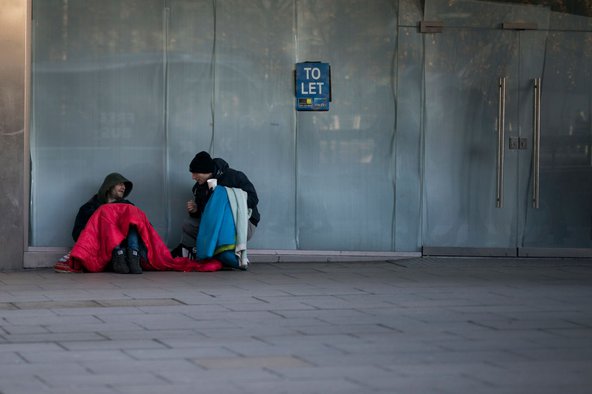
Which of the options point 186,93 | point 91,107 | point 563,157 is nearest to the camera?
point 91,107

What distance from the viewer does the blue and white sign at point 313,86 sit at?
14.2 m

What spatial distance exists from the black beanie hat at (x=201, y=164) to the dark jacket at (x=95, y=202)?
2.36 feet

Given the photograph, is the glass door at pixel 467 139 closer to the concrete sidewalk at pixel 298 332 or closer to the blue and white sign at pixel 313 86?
the blue and white sign at pixel 313 86

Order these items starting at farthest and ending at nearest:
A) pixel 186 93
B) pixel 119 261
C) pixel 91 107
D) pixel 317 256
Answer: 1. pixel 317 256
2. pixel 186 93
3. pixel 91 107
4. pixel 119 261

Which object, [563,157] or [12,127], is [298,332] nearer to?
[12,127]

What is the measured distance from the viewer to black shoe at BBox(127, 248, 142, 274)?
42.1 ft

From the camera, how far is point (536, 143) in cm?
1459

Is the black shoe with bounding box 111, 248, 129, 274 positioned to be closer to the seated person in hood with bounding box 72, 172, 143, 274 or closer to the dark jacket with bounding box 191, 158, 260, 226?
the seated person in hood with bounding box 72, 172, 143, 274

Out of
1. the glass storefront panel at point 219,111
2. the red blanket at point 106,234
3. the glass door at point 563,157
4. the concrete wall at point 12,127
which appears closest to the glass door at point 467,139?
the glass door at point 563,157

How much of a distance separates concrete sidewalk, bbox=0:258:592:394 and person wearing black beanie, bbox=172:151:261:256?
823 millimetres

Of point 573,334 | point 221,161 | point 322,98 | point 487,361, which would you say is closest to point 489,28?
point 322,98

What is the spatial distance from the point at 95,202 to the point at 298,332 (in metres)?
5.37

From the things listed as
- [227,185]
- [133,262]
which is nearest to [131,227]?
[133,262]

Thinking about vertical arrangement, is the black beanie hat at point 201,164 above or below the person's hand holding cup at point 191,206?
above
